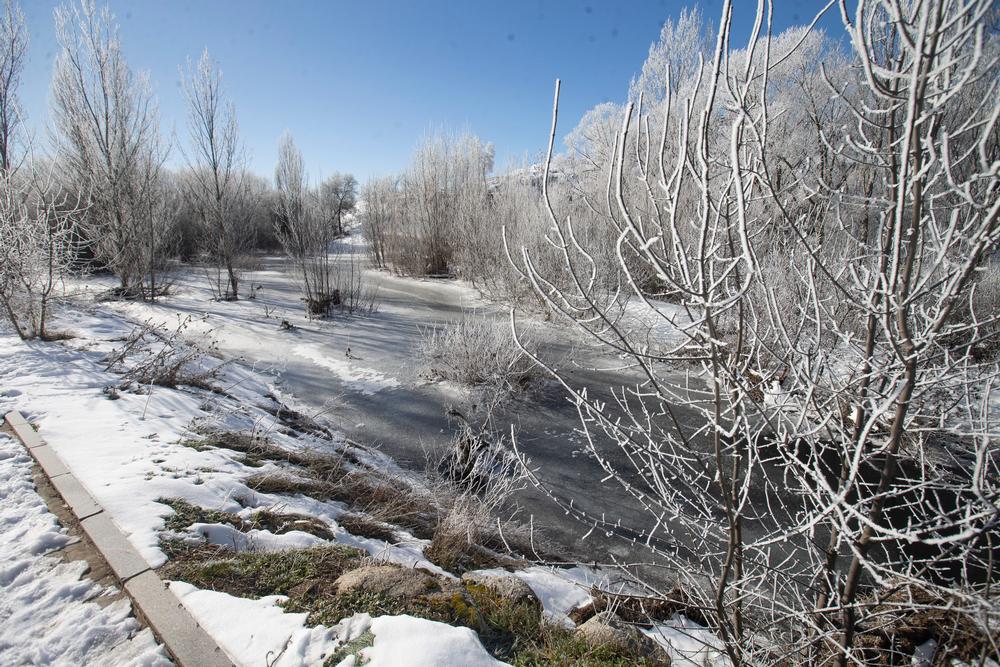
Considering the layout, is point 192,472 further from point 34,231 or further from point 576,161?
point 576,161

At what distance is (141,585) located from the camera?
6.28ft

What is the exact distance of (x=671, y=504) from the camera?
1730 mm

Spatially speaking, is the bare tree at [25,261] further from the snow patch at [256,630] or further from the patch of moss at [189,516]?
the snow patch at [256,630]

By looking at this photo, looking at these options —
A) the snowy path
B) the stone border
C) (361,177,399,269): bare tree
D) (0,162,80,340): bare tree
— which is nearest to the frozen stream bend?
(0,162,80,340): bare tree

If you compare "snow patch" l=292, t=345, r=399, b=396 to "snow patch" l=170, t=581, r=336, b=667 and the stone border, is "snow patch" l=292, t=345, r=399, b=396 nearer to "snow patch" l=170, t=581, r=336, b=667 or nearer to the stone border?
the stone border

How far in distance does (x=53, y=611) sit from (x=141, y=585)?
0.91ft

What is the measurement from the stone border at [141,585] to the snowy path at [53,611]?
4 centimetres

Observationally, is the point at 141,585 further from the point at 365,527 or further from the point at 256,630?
the point at 365,527

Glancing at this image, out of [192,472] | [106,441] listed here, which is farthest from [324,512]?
[106,441]

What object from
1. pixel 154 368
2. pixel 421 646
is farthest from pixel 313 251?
pixel 421 646

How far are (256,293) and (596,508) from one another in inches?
474

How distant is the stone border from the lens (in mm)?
1653

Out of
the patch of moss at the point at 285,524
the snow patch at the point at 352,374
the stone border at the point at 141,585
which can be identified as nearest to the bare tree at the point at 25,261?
the snow patch at the point at 352,374

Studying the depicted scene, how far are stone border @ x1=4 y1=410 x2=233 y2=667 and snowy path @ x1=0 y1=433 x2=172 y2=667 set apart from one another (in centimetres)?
4
